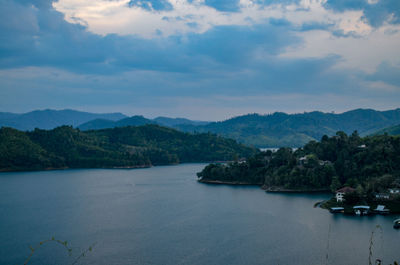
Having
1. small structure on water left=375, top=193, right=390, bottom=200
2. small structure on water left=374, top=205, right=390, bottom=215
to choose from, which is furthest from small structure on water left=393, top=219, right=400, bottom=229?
small structure on water left=375, top=193, right=390, bottom=200

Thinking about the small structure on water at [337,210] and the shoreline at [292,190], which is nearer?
the small structure on water at [337,210]

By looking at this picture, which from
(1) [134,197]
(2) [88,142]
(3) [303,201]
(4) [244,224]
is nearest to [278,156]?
(3) [303,201]

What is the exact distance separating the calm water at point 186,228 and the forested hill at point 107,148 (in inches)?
1094

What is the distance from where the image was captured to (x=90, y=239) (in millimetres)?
25500

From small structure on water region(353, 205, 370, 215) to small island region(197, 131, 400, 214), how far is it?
0.52 ft

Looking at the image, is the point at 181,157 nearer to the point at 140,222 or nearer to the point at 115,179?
the point at 115,179

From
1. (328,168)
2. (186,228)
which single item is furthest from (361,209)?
(186,228)

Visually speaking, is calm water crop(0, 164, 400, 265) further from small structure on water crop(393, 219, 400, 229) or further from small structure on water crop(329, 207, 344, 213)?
small structure on water crop(329, 207, 344, 213)

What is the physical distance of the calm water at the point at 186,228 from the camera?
853 inches

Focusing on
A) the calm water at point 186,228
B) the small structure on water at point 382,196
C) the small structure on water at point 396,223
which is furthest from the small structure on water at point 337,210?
the small structure on water at point 396,223

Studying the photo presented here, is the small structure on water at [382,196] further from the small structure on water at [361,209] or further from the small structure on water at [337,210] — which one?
the small structure on water at [337,210]

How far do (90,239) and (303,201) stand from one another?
2049 cm

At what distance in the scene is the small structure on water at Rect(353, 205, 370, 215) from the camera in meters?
30.4

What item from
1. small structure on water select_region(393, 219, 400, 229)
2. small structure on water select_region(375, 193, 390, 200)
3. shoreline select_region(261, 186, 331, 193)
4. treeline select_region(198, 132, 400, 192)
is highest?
treeline select_region(198, 132, 400, 192)
